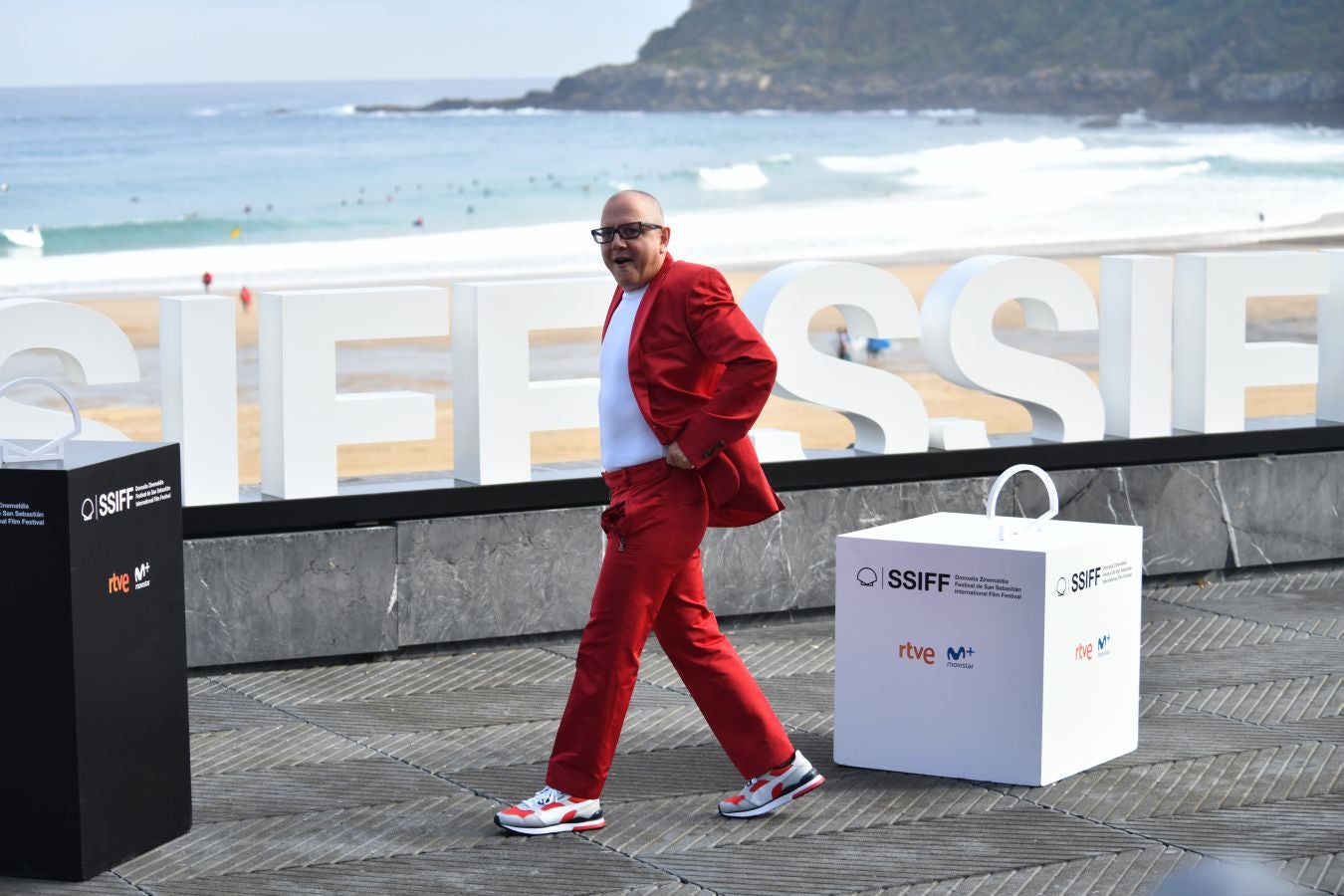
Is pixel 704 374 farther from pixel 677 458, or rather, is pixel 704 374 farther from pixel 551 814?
pixel 551 814

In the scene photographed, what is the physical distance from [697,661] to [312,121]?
68.6 m

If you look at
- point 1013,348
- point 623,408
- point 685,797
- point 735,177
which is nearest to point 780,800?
point 685,797

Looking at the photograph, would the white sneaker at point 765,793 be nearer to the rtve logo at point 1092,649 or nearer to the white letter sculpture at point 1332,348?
the rtve logo at point 1092,649

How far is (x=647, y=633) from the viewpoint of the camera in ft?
17.4

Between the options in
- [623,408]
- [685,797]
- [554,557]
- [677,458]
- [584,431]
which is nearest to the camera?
[677,458]

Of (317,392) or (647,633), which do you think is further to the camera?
(317,392)

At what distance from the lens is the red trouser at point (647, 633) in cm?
523

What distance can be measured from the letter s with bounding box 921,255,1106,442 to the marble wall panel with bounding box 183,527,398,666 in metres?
2.63

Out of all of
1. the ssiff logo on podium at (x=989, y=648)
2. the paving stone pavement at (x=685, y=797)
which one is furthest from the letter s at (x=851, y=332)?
the ssiff logo on podium at (x=989, y=648)

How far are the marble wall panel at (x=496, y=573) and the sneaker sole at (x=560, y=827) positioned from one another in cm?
214

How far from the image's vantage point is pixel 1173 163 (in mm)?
68312

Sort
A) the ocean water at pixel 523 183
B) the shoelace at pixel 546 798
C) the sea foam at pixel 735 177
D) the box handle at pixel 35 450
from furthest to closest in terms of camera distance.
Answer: the sea foam at pixel 735 177 → the ocean water at pixel 523 183 → the shoelace at pixel 546 798 → the box handle at pixel 35 450

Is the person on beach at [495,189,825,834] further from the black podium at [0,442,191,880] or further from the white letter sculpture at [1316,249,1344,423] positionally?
the white letter sculpture at [1316,249,1344,423]

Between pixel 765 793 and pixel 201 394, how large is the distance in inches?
117
